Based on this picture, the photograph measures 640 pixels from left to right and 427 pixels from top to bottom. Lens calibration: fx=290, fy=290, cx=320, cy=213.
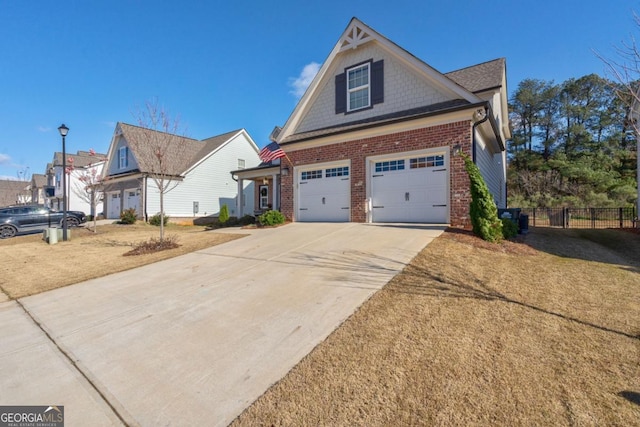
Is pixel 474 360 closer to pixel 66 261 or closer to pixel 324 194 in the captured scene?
pixel 324 194

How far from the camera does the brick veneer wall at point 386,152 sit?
903 cm

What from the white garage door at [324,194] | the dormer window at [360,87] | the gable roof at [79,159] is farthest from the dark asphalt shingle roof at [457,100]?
the gable roof at [79,159]

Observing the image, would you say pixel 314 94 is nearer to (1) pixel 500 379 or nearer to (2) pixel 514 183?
(1) pixel 500 379

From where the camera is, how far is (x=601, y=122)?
28.1 m

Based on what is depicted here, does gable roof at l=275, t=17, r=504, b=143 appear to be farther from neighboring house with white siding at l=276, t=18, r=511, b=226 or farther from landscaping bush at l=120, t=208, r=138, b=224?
landscaping bush at l=120, t=208, r=138, b=224

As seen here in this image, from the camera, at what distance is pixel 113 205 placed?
76.4ft

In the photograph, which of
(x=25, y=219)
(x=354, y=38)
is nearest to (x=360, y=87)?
(x=354, y=38)

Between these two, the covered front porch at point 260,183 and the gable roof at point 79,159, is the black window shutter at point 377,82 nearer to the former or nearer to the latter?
the covered front porch at point 260,183

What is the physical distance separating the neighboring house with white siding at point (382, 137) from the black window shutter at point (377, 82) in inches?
1.6

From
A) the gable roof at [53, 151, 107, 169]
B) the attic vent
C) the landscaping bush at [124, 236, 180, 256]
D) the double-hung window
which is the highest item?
the attic vent

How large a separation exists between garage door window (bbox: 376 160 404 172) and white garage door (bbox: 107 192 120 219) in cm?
2145

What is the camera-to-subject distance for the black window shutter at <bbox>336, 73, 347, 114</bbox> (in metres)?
12.4

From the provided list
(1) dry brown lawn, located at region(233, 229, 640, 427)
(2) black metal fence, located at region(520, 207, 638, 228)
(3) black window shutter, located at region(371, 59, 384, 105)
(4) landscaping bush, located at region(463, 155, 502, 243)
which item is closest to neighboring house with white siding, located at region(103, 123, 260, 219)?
(3) black window shutter, located at region(371, 59, 384, 105)

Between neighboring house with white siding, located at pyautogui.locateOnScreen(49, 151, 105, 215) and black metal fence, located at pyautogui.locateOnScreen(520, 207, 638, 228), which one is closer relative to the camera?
black metal fence, located at pyautogui.locateOnScreen(520, 207, 638, 228)
